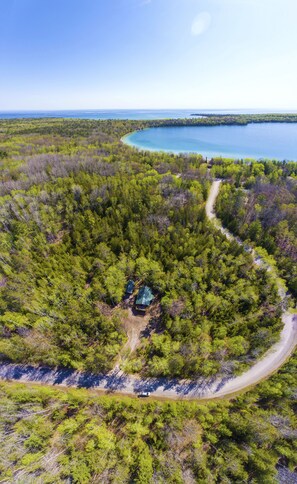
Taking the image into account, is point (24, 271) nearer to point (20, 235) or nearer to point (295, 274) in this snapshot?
point (20, 235)

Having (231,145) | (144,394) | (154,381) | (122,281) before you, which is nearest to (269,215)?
(122,281)

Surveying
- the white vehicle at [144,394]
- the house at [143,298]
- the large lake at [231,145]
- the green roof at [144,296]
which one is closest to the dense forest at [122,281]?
the green roof at [144,296]

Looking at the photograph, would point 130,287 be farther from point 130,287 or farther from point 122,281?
point 122,281

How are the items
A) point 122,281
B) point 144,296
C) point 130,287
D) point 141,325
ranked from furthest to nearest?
point 130,287 < point 122,281 < point 144,296 < point 141,325

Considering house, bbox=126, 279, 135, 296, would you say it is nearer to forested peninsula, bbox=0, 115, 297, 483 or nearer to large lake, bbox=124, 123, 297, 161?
forested peninsula, bbox=0, 115, 297, 483

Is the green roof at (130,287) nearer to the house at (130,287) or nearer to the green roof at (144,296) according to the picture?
the house at (130,287)

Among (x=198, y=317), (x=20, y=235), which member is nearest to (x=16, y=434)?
(x=198, y=317)

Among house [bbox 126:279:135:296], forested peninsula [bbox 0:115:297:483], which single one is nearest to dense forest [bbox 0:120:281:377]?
forested peninsula [bbox 0:115:297:483]
